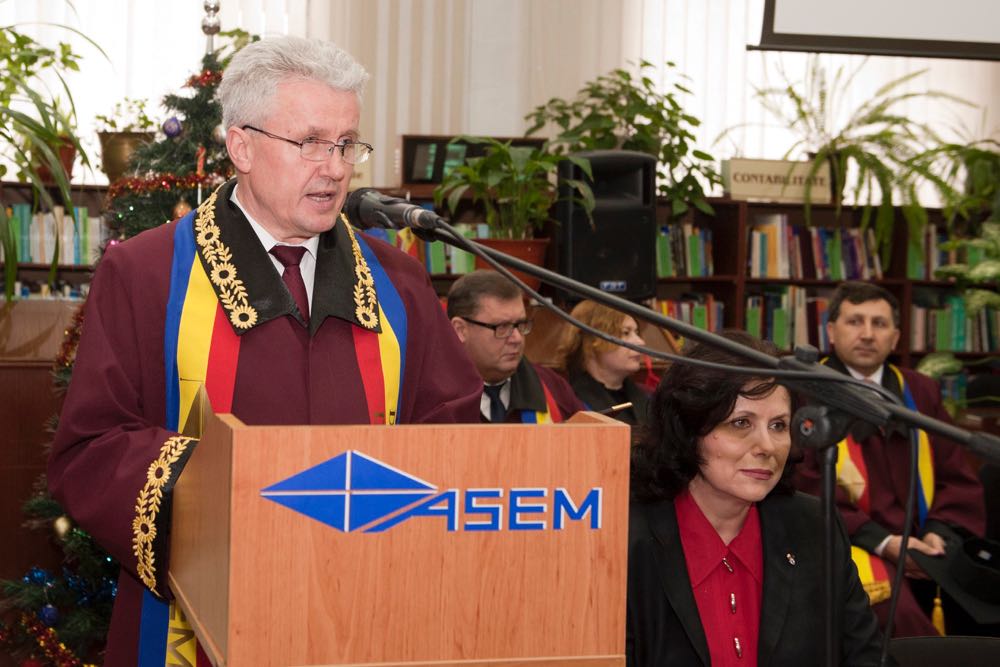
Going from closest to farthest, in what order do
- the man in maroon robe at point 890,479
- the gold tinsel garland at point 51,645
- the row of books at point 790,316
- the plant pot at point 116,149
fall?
the gold tinsel garland at point 51,645
the man in maroon robe at point 890,479
the plant pot at point 116,149
the row of books at point 790,316

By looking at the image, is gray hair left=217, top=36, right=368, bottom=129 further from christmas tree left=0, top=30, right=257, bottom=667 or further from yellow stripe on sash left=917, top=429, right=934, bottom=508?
yellow stripe on sash left=917, top=429, right=934, bottom=508

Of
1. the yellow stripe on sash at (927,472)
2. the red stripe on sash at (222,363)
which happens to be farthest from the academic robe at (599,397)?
the red stripe on sash at (222,363)

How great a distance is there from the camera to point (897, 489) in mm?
3998

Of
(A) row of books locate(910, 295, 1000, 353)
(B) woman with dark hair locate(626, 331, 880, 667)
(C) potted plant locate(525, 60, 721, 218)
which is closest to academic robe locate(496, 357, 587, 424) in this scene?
(B) woman with dark hair locate(626, 331, 880, 667)

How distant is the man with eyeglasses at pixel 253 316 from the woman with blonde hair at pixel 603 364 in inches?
88.3

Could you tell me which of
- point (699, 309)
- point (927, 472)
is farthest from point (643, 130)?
point (927, 472)

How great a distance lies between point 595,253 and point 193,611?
3.94 meters

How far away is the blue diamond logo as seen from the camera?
45.6 inches

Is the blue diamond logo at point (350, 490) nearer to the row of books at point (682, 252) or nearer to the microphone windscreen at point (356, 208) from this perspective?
the microphone windscreen at point (356, 208)

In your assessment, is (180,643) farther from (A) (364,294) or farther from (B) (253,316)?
(A) (364,294)

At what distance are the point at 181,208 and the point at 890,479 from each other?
8.05 feet

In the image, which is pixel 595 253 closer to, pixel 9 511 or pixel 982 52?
pixel 982 52

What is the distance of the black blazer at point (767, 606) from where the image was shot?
199cm

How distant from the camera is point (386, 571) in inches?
46.4
